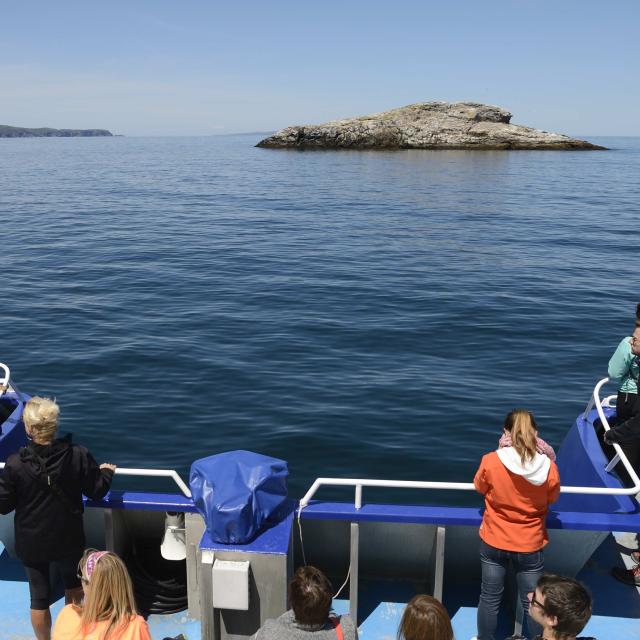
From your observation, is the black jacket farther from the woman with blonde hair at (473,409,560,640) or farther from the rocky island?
the rocky island

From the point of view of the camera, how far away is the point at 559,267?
27359 millimetres

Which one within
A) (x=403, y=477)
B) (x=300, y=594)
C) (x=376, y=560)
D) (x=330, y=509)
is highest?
(x=300, y=594)

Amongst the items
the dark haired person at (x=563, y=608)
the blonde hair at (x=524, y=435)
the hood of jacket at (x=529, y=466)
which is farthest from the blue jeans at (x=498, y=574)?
the dark haired person at (x=563, y=608)

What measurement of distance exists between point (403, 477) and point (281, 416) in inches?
121

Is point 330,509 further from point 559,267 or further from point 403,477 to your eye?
point 559,267

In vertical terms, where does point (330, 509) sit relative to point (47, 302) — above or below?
above

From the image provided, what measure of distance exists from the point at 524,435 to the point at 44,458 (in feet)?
11.8

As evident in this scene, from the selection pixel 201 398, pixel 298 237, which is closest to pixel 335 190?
pixel 298 237

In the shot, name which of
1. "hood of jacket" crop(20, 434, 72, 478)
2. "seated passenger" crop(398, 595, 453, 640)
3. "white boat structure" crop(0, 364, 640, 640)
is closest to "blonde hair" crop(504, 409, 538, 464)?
"white boat structure" crop(0, 364, 640, 640)

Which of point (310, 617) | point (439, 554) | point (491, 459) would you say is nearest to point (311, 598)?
point (310, 617)

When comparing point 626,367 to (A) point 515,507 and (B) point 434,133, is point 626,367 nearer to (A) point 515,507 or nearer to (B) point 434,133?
(A) point 515,507

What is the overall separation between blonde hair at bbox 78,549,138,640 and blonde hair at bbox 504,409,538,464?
293 cm

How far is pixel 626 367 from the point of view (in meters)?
7.08

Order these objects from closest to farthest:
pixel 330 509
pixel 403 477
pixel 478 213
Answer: pixel 330 509 → pixel 403 477 → pixel 478 213
